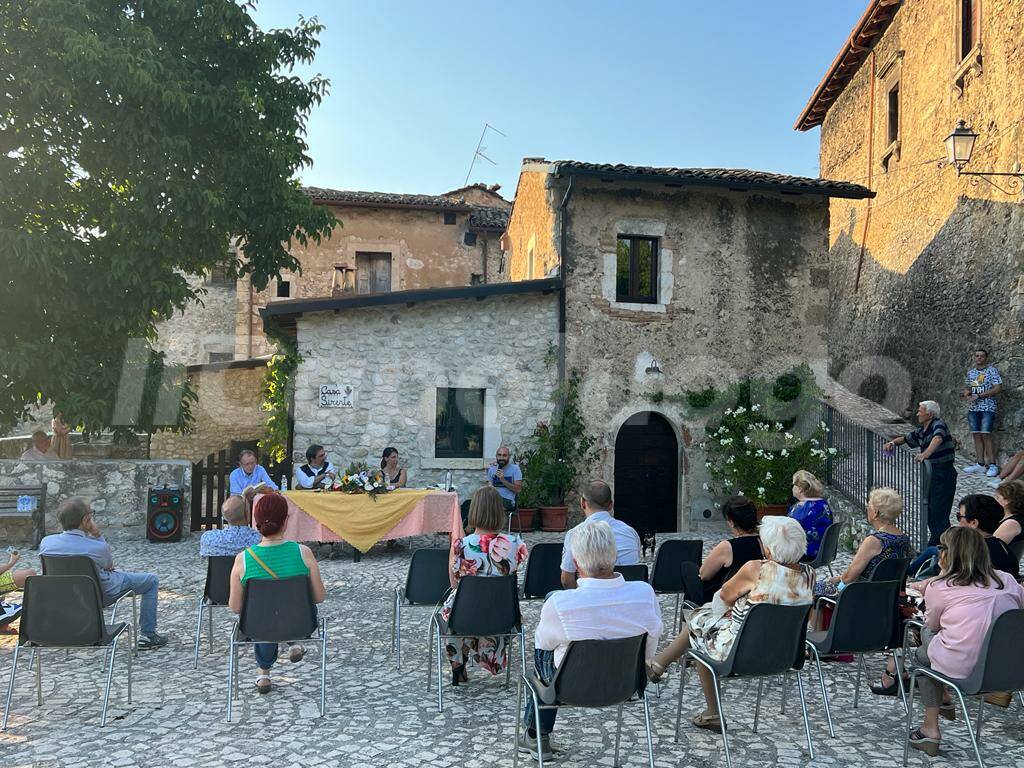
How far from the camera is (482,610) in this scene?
4.80 meters

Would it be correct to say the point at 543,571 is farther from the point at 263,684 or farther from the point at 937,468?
the point at 937,468

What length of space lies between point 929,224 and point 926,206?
1.24ft

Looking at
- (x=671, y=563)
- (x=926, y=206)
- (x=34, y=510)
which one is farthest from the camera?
(x=926, y=206)

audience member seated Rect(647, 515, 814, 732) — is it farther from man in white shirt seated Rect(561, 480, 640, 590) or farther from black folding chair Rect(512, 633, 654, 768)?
man in white shirt seated Rect(561, 480, 640, 590)

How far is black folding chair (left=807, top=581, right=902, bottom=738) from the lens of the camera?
4570mm

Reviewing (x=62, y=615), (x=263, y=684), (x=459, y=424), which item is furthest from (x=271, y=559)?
(x=459, y=424)

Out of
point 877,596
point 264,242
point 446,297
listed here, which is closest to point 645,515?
point 446,297

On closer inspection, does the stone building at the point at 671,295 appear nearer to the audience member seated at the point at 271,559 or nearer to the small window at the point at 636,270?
the small window at the point at 636,270

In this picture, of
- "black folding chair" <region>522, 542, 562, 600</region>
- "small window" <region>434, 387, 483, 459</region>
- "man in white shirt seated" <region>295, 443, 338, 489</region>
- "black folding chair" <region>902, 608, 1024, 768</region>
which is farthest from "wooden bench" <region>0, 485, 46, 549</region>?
"black folding chair" <region>902, 608, 1024, 768</region>

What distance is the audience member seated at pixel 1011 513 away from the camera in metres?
5.21

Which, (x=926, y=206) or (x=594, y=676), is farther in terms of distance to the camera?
(x=926, y=206)

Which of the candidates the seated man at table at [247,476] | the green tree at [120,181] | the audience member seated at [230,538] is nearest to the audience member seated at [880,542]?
the audience member seated at [230,538]

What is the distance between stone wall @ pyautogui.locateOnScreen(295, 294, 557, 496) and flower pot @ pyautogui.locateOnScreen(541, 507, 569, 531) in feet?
3.60

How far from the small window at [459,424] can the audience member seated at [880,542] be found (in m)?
6.97
